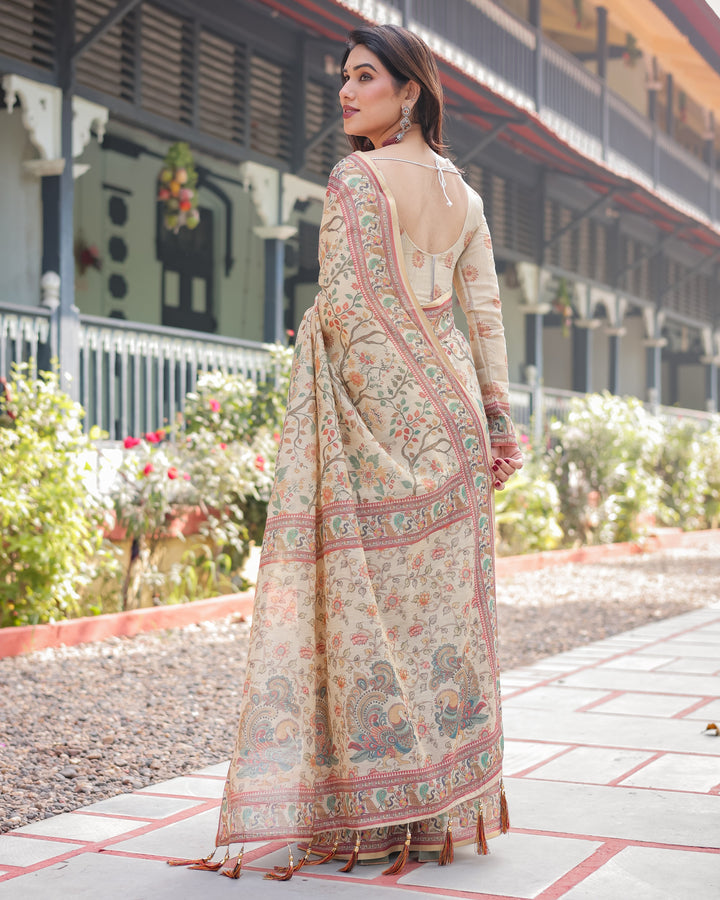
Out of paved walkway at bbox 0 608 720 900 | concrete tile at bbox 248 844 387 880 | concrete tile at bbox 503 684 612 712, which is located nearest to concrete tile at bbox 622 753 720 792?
paved walkway at bbox 0 608 720 900

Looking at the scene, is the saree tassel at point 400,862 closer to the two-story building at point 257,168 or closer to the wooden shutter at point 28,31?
the two-story building at point 257,168

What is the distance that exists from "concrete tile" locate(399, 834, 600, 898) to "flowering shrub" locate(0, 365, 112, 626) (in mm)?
3476

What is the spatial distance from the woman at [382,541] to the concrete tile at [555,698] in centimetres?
185

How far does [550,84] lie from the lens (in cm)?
1521

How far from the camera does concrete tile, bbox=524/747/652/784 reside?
3.50 m

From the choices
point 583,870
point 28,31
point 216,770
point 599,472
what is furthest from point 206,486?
point 599,472

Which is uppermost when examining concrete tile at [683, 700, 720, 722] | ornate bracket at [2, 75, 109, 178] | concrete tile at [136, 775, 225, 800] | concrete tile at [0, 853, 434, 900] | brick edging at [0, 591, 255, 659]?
ornate bracket at [2, 75, 109, 178]

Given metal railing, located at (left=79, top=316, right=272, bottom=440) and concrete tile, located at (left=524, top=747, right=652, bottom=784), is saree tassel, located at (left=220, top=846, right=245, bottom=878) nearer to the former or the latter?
concrete tile, located at (left=524, top=747, right=652, bottom=784)

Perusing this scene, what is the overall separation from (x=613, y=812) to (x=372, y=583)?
914 mm

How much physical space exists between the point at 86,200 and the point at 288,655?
8587 millimetres

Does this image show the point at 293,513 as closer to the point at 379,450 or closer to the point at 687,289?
the point at 379,450

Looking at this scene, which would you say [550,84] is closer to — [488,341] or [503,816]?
[488,341]

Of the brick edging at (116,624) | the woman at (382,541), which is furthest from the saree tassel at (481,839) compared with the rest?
the brick edging at (116,624)

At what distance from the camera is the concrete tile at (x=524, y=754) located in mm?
3663
